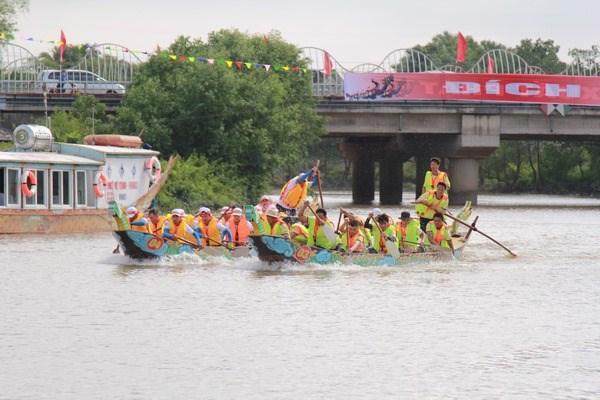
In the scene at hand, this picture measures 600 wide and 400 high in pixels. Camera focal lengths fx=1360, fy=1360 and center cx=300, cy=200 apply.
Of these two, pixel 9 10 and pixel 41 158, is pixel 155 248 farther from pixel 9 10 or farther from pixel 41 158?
pixel 9 10

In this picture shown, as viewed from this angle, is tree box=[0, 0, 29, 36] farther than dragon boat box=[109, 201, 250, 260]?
Yes

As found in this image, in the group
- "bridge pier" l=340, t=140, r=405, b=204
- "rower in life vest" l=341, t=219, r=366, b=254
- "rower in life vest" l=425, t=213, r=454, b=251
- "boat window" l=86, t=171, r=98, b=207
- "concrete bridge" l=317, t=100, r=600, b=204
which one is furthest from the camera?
"bridge pier" l=340, t=140, r=405, b=204

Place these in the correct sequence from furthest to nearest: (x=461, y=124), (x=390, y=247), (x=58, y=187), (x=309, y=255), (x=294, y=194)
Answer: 1. (x=461, y=124)
2. (x=58, y=187)
3. (x=294, y=194)
4. (x=390, y=247)
5. (x=309, y=255)

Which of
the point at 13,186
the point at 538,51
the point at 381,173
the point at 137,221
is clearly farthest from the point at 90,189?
the point at 538,51

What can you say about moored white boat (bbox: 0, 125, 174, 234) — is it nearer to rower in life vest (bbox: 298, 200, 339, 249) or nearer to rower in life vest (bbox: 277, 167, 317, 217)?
rower in life vest (bbox: 277, 167, 317, 217)

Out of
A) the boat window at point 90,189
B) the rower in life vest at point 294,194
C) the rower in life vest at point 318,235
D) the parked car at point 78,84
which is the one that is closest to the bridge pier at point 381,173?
the parked car at point 78,84

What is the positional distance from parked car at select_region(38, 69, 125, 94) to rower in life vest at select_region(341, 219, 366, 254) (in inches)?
1389

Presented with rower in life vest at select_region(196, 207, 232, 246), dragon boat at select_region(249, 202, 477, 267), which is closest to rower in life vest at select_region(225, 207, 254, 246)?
rower in life vest at select_region(196, 207, 232, 246)

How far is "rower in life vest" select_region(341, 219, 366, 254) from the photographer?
29469 mm

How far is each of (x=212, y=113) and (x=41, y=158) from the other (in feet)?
54.6

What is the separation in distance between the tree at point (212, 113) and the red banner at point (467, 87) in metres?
6.33

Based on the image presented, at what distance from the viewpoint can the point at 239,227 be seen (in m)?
31.9

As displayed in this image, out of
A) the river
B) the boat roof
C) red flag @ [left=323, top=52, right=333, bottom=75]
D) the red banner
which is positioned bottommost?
the river

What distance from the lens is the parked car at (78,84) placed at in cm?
6438
